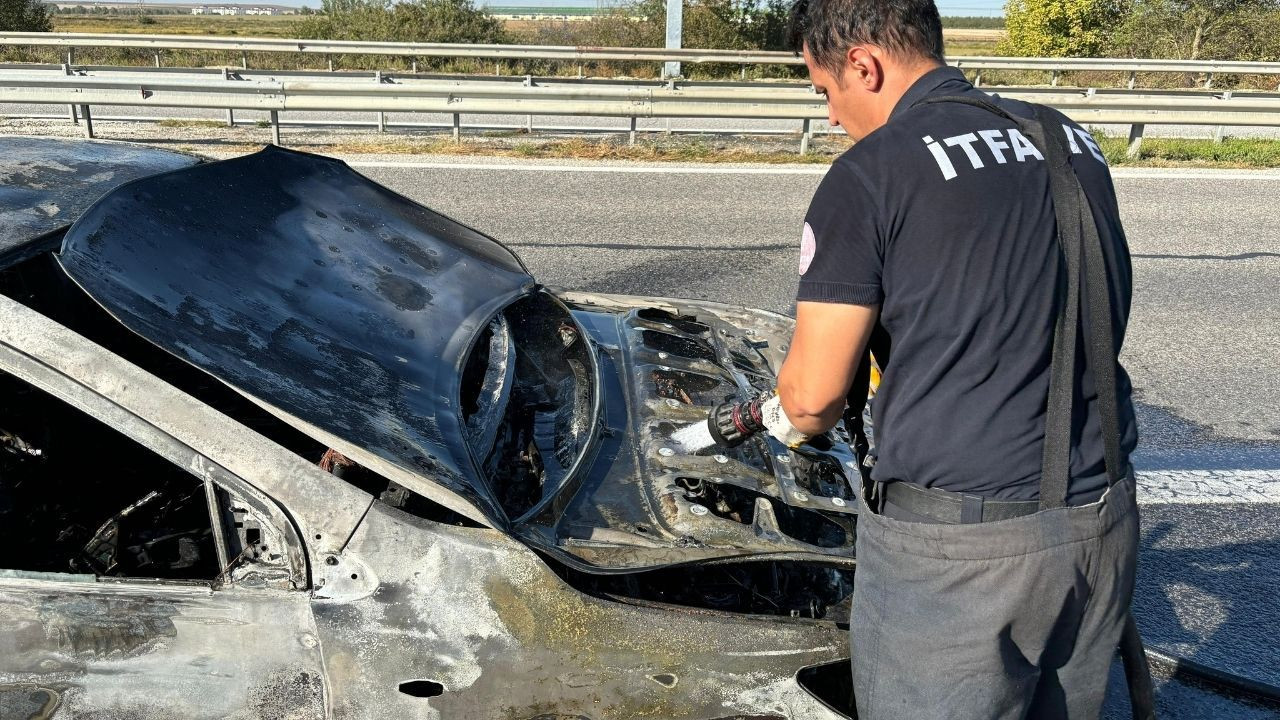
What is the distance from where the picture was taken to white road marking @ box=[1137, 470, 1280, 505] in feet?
12.4

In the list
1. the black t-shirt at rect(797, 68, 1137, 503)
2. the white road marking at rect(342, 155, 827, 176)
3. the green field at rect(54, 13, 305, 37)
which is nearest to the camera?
the black t-shirt at rect(797, 68, 1137, 503)

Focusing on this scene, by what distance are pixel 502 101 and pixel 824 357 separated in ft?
29.9

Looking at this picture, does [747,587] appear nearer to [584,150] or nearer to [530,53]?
[584,150]

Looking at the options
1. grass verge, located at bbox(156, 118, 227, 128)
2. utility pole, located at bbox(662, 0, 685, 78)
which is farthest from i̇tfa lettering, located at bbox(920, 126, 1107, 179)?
utility pole, located at bbox(662, 0, 685, 78)

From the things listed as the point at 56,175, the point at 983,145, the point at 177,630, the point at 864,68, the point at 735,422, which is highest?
the point at 864,68

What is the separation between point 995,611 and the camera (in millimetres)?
1748

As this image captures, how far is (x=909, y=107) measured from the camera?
1773mm

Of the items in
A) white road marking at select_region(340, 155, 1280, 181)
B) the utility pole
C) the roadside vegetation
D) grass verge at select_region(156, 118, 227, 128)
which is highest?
the roadside vegetation

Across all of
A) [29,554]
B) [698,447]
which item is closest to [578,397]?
[698,447]

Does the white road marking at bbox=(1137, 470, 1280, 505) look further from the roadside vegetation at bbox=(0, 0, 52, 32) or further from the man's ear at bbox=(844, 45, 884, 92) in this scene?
the roadside vegetation at bbox=(0, 0, 52, 32)

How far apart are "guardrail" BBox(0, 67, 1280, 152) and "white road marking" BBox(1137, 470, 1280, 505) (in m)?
7.14

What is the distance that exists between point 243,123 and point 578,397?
11.0 m

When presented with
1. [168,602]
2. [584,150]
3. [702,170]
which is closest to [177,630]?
[168,602]

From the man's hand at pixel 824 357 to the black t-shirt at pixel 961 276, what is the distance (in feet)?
0.08
